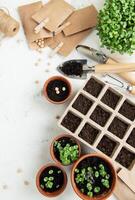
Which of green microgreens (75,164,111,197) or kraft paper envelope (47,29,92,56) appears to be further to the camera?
kraft paper envelope (47,29,92,56)

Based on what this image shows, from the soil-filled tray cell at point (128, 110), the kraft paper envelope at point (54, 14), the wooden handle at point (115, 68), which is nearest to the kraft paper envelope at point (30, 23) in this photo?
the kraft paper envelope at point (54, 14)

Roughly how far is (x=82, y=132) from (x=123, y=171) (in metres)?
0.14

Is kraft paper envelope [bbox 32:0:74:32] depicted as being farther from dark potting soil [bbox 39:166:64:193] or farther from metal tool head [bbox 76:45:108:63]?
dark potting soil [bbox 39:166:64:193]

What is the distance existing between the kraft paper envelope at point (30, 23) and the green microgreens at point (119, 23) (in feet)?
0.53

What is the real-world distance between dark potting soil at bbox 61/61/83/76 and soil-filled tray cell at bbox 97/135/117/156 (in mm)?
184

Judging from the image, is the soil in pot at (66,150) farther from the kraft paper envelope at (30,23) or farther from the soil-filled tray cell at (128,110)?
the kraft paper envelope at (30,23)

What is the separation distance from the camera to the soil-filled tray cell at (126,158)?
98 centimetres

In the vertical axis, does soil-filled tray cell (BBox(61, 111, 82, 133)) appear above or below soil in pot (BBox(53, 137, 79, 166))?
above

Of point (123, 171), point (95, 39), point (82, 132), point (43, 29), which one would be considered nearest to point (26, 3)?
point (43, 29)

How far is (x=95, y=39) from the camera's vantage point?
1120mm

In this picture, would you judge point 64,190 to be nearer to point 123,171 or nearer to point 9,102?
point 123,171

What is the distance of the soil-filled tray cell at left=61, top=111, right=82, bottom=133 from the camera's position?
3.26 ft

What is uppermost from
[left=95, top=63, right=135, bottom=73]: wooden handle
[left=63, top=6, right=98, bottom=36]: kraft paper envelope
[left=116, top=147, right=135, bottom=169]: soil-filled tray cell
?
[left=63, top=6, right=98, bottom=36]: kraft paper envelope

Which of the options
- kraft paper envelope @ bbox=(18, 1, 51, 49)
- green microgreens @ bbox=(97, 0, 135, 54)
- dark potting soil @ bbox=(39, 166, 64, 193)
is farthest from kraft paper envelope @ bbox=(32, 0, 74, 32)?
dark potting soil @ bbox=(39, 166, 64, 193)
